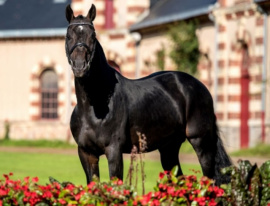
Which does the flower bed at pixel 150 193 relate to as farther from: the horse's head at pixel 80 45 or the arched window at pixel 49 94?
the arched window at pixel 49 94

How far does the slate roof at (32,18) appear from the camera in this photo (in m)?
37.6

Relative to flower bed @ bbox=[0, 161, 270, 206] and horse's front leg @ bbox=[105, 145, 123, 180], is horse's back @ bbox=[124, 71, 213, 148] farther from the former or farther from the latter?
flower bed @ bbox=[0, 161, 270, 206]

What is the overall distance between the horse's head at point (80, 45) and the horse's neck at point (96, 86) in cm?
30

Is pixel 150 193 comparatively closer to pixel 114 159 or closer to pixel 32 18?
pixel 114 159

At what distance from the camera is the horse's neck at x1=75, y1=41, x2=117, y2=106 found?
8.69 metres

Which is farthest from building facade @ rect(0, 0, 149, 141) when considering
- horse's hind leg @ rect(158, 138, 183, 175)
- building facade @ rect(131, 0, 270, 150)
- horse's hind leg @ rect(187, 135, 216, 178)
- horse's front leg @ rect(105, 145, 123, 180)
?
horse's front leg @ rect(105, 145, 123, 180)

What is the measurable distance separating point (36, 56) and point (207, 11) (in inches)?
441

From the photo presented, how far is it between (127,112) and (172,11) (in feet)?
79.8

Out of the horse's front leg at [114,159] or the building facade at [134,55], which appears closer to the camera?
the horse's front leg at [114,159]

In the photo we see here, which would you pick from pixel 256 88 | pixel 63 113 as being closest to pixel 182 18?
pixel 256 88

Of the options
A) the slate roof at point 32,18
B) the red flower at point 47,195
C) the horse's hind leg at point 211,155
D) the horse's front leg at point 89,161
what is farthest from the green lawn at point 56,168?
the slate roof at point 32,18

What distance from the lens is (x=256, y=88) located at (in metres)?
26.7

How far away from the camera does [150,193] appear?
7438 mm

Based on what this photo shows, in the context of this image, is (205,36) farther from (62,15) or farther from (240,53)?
(62,15)
